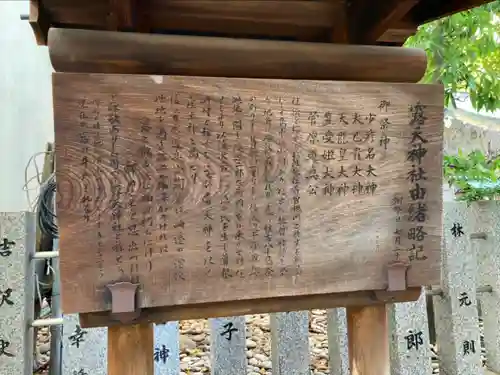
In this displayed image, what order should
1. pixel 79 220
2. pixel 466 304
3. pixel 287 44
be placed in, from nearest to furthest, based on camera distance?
pixel 79 220
pixel 287 44
pixel 466 304

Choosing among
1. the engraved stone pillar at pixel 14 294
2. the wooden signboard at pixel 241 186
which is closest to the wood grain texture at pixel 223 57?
the wooden signboard at pixel 241 186

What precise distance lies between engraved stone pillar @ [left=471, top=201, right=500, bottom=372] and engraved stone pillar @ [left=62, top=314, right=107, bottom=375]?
8.02 ft

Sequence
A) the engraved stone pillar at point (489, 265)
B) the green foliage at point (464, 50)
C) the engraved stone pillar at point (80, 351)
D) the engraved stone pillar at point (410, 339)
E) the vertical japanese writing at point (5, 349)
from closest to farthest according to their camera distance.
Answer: the vertical japanese writing at point (5, 349) < the engraved stone pillar at point (80, 351) < the engraved stone pillar at point (410, 339) < the engraved stone pillar at point (489, 265) < the green foliage at point (464, 50)

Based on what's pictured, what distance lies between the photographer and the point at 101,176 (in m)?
1.30

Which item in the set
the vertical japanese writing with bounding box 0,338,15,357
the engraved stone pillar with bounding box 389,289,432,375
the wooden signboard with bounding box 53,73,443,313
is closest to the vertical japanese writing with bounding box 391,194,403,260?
the wooden signboard with bounding box 53,73,443,313

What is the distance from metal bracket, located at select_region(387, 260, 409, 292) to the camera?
153cm

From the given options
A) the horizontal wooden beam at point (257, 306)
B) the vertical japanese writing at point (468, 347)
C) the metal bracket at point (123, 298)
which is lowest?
the vertical japanese writing at point (468, 347)

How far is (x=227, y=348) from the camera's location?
2441 millimetres

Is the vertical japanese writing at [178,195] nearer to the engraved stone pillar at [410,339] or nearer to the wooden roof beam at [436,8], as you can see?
the wooden roof beam at [436,8]

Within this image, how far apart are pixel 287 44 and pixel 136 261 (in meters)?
0.91

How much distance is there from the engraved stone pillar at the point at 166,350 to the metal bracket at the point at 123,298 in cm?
111

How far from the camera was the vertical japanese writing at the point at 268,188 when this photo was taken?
1.41 metres

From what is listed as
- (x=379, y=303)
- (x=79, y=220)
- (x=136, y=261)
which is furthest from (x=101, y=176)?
(x=379, y=303)

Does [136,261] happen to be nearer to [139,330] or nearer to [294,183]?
[139,330]
